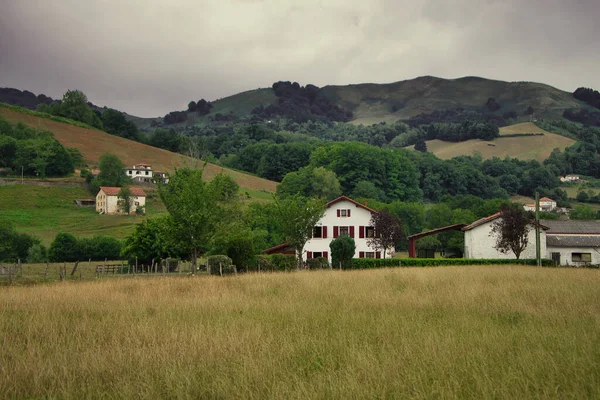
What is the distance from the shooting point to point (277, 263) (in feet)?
147

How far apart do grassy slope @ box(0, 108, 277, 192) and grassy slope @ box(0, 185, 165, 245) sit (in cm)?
2750

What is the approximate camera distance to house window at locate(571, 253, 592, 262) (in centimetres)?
5478

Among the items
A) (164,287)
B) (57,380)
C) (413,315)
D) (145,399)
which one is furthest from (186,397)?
(164,287)

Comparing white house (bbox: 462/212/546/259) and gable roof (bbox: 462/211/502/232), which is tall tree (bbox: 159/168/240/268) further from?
white house (bbox: 462/212/546/259)

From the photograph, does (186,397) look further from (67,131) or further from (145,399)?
(67,131)

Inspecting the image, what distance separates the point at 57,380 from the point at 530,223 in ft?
152

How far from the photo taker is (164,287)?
20891 millimetres

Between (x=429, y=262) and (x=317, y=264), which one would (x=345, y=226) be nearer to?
(x=429, y=262)

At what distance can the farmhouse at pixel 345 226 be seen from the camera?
6400cm

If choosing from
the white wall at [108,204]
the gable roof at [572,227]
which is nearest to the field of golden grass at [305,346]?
the gable roof at [572,227]

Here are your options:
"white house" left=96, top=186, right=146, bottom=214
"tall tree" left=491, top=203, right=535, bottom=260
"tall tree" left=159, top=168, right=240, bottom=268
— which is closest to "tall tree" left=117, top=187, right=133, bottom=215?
"white house" left=96, top=186, right=146, bottom=214

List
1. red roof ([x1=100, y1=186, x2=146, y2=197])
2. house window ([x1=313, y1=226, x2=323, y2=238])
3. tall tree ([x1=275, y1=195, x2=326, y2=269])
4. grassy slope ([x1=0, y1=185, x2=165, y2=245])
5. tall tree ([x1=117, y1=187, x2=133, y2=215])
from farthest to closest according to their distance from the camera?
red roof ([x1=100, y1=186, x2=146, y2=197]) < tall tree ([x1=117, y1=187, x2=133, y2=215]) < grassy slope ([x1=0, y1=185, x2=165, y2=245]) < house window ([x1=313, y1=226, x2=323, y2=238]) < tall tree ([x1=275, y1=195, x2=326, y2=269])

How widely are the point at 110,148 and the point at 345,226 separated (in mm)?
111714

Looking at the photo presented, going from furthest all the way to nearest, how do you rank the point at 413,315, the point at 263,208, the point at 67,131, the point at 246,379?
the point at 67,131
the point at 263,208
the point at 413,315
the point at 246,379
